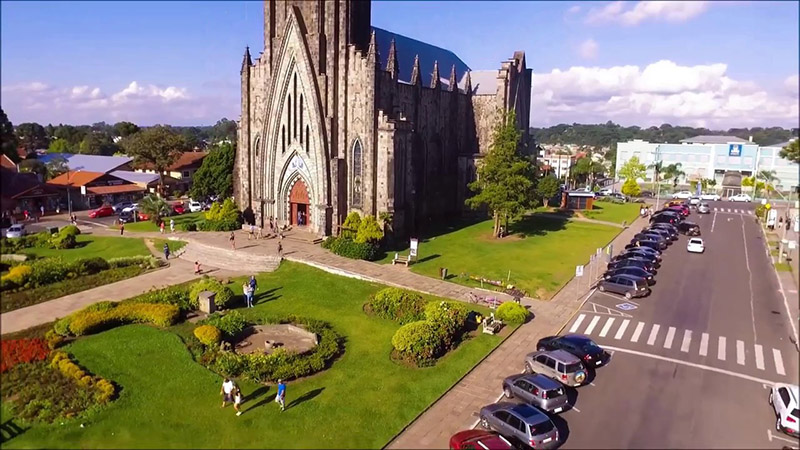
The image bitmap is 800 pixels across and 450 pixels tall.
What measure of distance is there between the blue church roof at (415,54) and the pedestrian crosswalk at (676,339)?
37.2 m

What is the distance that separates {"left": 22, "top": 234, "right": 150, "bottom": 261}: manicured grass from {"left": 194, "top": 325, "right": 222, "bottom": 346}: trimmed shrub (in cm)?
1991

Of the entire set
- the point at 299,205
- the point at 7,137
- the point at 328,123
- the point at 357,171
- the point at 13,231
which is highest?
the point at 328,123

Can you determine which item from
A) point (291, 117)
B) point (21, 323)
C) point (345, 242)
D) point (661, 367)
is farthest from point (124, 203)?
point (661, 367)

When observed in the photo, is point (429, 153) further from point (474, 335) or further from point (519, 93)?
point (474, 335)

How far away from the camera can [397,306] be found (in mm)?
34156

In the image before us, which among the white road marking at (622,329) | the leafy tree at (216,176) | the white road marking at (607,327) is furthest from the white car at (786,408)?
the leafy tree at (216,176)

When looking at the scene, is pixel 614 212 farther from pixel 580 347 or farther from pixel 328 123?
pixel 580 347

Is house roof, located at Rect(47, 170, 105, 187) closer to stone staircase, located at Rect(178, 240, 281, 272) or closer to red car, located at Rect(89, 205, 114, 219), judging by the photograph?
red car, located at Rect(89, 205, 114, 219)

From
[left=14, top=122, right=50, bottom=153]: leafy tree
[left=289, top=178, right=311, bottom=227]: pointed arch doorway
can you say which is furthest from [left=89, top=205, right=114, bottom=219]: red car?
[left=289, top=178, right=311, bottom=227]: pointed arch doorway

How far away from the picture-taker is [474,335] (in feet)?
104

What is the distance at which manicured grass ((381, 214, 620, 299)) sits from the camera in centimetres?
4331

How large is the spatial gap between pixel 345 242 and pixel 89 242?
2409cm

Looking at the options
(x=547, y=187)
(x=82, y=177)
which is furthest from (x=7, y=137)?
(x=82, y=177)

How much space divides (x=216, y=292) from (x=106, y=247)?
21380mm
